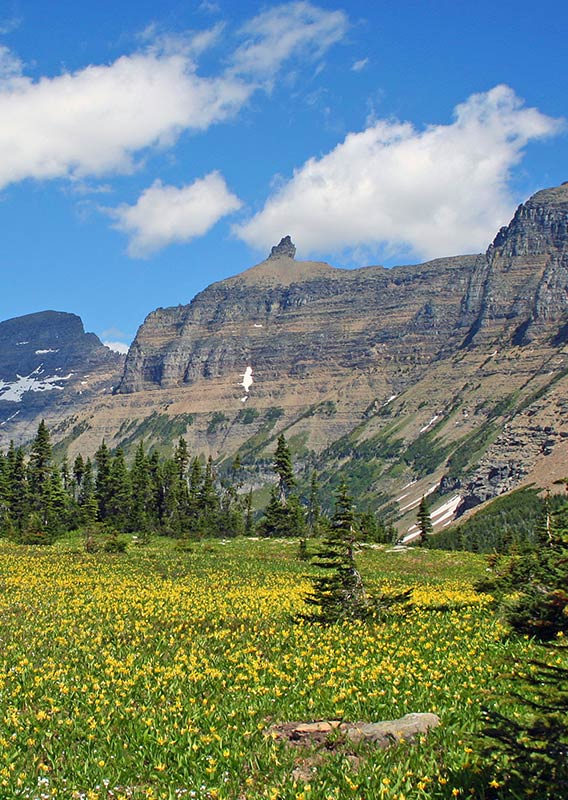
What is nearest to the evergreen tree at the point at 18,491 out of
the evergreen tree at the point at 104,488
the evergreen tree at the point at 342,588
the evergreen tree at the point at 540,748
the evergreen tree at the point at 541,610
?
the evergreen tree at the point at 104,488

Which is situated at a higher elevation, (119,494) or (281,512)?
(119,494)

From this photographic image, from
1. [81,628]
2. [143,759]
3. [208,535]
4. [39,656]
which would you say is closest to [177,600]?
[81,628]

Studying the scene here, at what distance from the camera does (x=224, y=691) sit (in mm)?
15688

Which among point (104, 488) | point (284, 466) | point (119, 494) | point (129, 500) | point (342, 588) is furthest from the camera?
point (104, 488)

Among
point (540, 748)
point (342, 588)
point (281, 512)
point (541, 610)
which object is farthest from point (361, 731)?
point (281, 512)

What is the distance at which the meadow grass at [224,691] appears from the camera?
11.0 meters

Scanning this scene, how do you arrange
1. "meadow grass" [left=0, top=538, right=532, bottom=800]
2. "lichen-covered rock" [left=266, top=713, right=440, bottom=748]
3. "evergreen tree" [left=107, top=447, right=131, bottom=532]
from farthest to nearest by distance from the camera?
"evergreen tree" [left=107, top=447, right=131, bottom=532], "lichen-covered rock" [left=266, top=713, right=440, bottom=748], "meadow grass" [left=0, top=538, right=532, bottom=800]

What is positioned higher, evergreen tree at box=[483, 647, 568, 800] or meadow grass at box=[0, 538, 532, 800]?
evergreen tree at box=[483, 647, 568, 800]

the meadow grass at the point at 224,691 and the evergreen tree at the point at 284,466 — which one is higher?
the evergreen tree at the point at 284,466

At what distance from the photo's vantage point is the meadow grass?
1101 centimetres

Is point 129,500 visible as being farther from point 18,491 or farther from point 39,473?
point 18,491

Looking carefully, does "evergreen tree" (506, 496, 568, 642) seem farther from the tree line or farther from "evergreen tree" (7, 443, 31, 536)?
"evergreen tree" (7, 443, 31, 536)

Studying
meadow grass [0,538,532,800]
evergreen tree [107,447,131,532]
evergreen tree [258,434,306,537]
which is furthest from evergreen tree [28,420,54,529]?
meadow grass [0,538,532,800]

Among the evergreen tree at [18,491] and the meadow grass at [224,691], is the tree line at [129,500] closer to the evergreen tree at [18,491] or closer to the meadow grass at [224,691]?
the evergreen tree at [18,491]
